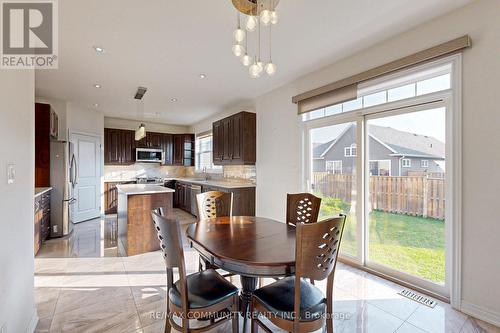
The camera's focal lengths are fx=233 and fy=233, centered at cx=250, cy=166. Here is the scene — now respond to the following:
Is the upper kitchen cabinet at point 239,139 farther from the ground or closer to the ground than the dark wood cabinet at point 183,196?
farther from the ground

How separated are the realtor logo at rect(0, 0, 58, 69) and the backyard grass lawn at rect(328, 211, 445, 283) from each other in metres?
3.67

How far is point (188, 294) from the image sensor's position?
5.01ft

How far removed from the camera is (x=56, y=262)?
3102mm

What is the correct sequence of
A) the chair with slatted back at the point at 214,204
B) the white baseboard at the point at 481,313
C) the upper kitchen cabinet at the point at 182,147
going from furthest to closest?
1. the upper kitchen cabinet at the point at 182,147
2. the chair with slatted back at the point at 214,204
3. the white baseboard at the point at 481,313

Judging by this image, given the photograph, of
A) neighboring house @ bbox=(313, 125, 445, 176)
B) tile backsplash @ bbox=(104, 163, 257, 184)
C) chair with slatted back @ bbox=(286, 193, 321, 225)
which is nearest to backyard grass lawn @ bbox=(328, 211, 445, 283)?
neighboring house @ bbox=(313, 125, 445, 176)

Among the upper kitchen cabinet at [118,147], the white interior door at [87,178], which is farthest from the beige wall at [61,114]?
the upper kitchen cabinet at [118,147]

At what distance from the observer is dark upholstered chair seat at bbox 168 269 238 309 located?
1.47 m

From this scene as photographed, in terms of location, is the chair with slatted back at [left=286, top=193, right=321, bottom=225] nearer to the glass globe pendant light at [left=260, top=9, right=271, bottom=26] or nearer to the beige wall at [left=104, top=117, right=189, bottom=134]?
the glass globe pendant light at [left=260, top=9, right=271, bottom=26]

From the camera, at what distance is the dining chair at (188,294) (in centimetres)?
141

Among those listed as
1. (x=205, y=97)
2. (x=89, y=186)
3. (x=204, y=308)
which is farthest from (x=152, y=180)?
(x=204, y=308)

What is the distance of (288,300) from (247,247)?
406 mm

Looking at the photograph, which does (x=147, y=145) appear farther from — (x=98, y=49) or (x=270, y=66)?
(x=270, y=66)

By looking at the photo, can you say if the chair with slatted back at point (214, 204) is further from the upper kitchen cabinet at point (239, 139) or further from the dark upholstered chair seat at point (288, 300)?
the upper kitchen cabinet at point (239, 139)

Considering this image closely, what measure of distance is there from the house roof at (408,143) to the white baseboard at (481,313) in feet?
4.35
